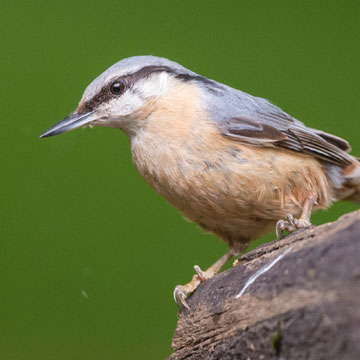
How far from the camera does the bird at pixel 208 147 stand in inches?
94.0

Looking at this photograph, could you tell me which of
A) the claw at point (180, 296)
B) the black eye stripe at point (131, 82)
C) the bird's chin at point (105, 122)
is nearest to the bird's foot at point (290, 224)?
the claw at point (180, 296)

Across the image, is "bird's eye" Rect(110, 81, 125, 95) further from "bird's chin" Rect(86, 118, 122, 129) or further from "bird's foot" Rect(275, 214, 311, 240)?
"bird's foot" Rect(275, 214, 311, 240)

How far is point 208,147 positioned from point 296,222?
46 cm

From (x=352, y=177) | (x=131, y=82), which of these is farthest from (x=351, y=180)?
(x=131, y=82)

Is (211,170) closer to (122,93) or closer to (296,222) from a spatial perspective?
(296,222)

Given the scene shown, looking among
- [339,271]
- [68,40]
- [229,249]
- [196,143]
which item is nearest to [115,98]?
[196,143]

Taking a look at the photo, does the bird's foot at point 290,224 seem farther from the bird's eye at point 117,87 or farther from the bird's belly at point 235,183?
the bird's eye at point 117,87

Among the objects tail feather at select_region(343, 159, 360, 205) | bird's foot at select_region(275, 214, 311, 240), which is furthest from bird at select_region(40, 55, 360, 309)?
tail feather at select_region(343, 159, 360, 205)

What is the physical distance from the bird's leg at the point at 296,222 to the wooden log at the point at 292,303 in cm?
38

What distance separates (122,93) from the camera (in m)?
2.50

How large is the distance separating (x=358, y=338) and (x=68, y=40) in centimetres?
259

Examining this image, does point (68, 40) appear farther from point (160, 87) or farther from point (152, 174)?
point (152, 174)

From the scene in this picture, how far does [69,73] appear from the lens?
342 centimetres

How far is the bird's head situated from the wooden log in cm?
86
